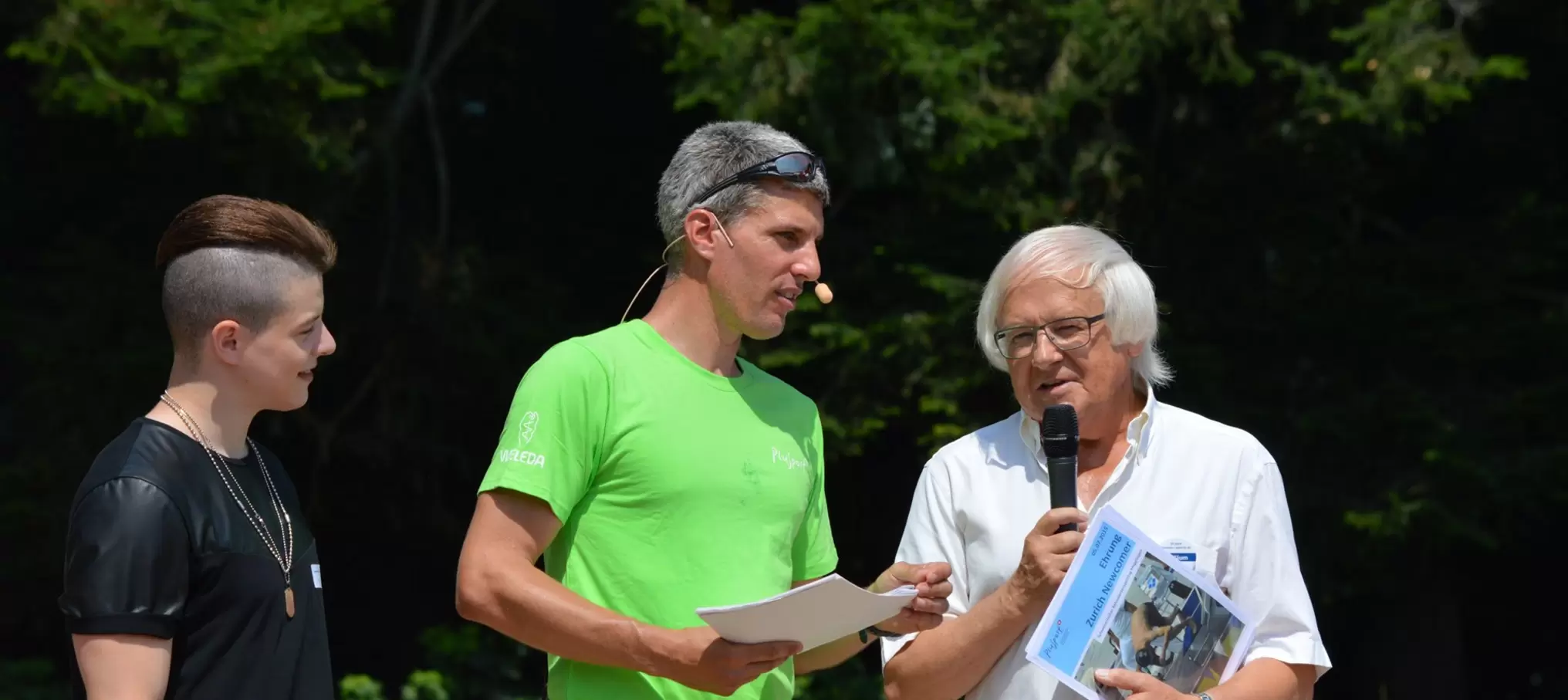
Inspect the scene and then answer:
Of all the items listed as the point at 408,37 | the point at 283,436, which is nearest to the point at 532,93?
the point at 408,37

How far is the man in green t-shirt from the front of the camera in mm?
2516

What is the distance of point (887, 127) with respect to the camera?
697cm

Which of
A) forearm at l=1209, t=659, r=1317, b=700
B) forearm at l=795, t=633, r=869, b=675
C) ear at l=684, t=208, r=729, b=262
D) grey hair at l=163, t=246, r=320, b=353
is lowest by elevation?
forearm at l=795, t=633, r=869, b=675

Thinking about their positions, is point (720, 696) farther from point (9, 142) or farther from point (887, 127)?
point (9, 142)

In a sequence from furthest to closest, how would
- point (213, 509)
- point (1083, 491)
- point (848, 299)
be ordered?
point (848, 299) → point (1083, 491) → point (213, 509)

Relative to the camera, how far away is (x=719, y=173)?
285 cm

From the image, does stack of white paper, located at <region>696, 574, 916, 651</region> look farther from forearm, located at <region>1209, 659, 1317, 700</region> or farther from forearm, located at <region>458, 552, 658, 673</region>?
forearm, located at <region>1209, 659, 1317, 700</region>

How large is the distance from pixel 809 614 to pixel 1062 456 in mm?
496

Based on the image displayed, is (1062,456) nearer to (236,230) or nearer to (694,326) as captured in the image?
(694,326)

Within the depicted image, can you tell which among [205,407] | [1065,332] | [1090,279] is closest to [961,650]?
[1065,332]

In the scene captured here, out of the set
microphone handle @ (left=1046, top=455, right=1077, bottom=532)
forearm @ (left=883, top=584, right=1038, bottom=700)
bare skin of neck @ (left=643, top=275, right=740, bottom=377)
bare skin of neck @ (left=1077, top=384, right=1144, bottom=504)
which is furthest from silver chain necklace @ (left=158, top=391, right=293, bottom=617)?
bare skin of neck @ (left=1077, top=384, right=1144, bottom=504)

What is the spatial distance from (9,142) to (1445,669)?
312 inches

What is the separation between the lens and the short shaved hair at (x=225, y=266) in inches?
94.2

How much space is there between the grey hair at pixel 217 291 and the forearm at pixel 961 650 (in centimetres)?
122
